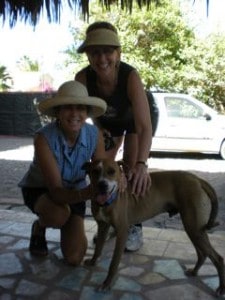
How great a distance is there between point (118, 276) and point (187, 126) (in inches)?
328

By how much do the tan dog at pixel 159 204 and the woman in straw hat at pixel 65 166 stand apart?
16 cm

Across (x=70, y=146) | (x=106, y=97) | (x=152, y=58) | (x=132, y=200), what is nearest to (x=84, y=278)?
(x=132, y=200)

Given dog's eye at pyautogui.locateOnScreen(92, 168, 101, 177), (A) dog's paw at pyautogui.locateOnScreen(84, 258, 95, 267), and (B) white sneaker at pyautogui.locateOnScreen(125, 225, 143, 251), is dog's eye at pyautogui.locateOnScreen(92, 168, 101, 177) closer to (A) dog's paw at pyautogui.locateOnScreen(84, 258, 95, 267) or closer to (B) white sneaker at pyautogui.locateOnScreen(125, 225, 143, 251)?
(A) dog's paw at pyautogui.locateOnScreen(84, 258, 95, 267)

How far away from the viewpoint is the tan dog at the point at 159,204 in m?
3.25

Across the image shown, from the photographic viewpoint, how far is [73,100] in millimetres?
3307

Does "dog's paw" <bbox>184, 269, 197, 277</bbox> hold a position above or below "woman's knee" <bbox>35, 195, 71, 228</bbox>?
below

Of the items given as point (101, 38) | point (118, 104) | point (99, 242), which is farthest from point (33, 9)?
point (99, 242)

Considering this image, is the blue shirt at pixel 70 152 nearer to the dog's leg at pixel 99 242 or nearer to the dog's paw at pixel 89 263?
the dog's leg at pixel 99 242

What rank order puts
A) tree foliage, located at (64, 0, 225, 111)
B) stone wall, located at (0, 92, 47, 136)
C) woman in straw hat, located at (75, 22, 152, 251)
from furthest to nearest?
stone wall, located at (0, 92, 47, 136) → tree foliage, located at (64, 0, 225, 111) → woman in straw hat, located at (75, 22, 152, 251)

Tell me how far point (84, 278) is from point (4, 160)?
7.87m

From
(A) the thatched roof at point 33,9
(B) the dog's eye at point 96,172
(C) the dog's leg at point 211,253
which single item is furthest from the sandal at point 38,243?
(A) the thatched roof at point 33,9

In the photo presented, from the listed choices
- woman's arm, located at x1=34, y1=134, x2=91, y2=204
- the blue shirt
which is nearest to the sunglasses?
the blue shirt

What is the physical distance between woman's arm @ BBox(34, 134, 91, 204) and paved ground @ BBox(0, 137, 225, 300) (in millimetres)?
635

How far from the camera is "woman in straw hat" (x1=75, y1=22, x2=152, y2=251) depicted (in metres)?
3.49
